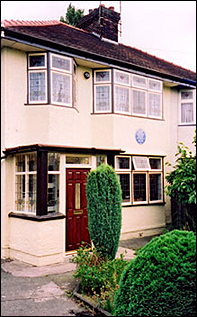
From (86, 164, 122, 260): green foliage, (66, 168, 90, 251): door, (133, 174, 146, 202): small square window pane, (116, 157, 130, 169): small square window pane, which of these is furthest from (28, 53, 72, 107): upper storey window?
(133, 174, 146, 202): small square window pane

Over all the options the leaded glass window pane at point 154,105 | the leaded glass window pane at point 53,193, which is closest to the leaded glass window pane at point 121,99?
the leaded glass window pane at point 154,105

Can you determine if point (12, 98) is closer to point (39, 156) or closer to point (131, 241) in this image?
point (39, 156)

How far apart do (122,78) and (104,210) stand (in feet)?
19.2

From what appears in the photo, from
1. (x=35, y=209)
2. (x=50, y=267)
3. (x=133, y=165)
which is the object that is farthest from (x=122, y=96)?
(x=50, y=267)

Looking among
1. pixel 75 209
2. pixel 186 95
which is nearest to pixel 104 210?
pixel 75 209

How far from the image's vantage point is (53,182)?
855 cm

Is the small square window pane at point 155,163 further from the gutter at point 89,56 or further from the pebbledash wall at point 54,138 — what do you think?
the gutter at point 89,56

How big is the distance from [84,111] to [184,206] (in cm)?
450

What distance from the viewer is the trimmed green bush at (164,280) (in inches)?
122

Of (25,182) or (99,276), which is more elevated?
(25,182)

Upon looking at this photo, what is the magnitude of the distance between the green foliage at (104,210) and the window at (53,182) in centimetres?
210

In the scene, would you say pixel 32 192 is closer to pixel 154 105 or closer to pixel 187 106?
pixel 154 105

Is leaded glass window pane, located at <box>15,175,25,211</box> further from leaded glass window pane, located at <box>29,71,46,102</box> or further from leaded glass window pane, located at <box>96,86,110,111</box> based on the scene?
leaded glass window pane, located at <box>96,86,110,111</box>

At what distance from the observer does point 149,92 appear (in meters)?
11.7
